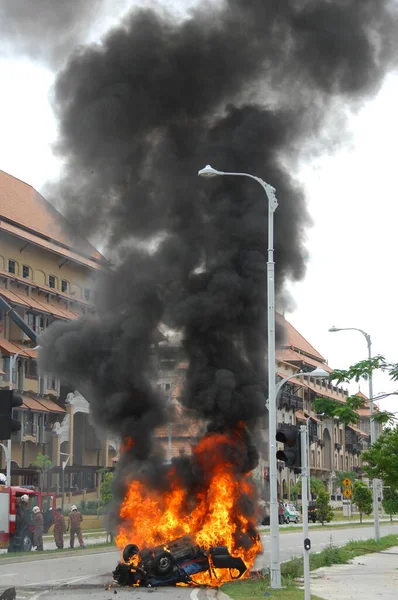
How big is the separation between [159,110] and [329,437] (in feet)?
301

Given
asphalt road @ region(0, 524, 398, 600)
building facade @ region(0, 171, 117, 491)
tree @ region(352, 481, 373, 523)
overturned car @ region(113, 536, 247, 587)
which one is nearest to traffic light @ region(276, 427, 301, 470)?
asphalt road @ region(0, 524, 398, 600)

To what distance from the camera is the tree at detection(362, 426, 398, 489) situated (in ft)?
82.8

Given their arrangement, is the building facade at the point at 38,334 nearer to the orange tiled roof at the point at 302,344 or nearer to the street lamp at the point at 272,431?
the street lamp at the point at 272,431

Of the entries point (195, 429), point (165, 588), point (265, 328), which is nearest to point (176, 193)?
point (265, 328)

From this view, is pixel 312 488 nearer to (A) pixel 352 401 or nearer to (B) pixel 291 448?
(A) pixel 352 401

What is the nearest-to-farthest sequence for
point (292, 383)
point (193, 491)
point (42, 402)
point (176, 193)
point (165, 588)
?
point (165, 588) < point (193, 491) < point (176, 193) < point (42, 402) < point (292, 383)

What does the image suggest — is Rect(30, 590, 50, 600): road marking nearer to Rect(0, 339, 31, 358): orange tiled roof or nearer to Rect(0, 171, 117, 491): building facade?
Rect(0, 171, 117, 491): building facade

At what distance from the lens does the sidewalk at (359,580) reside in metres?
19.3

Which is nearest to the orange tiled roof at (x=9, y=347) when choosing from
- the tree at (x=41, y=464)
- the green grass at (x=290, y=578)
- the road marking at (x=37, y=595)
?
the tree at (x=41, y=464)

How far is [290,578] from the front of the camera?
71.9ft

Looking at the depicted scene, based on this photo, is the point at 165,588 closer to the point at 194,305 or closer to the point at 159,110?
the point at 194,305

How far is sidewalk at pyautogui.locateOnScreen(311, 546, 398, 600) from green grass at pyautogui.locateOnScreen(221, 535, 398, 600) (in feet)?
1.36

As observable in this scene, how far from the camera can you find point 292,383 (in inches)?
4055

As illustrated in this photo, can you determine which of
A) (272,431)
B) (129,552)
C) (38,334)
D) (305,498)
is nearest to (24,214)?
(38,334)
